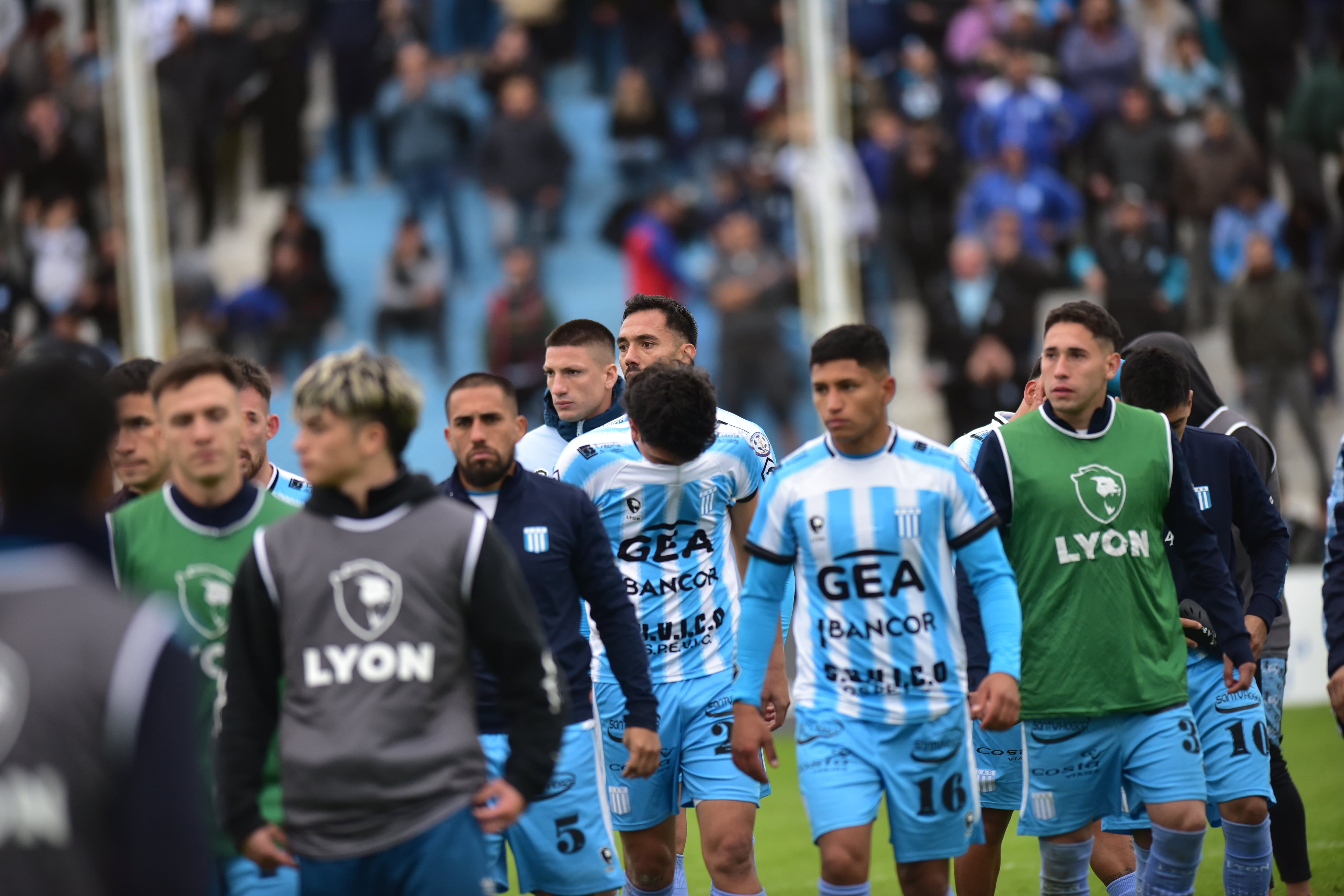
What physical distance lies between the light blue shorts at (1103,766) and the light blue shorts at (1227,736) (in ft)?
0.96

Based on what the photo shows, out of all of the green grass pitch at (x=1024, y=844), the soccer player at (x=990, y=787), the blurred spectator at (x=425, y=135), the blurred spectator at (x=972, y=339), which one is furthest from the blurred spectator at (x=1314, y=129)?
the soccer player at (x=990, y=787)

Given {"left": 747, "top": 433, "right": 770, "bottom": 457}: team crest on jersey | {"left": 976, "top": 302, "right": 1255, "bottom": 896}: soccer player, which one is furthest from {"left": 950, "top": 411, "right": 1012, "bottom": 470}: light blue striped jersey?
{"left": 976, "top": 302, "right": 1255, "bottom": 896}: soccer player

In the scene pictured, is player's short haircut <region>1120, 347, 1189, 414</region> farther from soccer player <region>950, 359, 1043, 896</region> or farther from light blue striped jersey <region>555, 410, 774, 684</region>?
light blue striped jersey <region>555, 410, 774, 684</region>

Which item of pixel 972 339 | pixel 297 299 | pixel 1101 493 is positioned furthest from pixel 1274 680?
pixel 297 299

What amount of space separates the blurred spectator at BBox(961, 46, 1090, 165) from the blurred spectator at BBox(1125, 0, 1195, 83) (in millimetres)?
1097

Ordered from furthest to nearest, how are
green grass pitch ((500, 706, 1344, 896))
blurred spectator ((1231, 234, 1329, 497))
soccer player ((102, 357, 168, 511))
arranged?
1. blurred spectator ((1231, 234, 1329, 497))
2. green grass pitch ((500, 706, 1344, 896))
3. soccer player ((102, 357, 168, 511))

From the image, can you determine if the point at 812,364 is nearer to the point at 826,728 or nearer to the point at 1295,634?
the point at 826,728

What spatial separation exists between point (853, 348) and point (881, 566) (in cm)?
71

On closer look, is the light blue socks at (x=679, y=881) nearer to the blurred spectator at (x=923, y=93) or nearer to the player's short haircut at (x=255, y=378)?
the player's short haircut at (x=255, y=378)

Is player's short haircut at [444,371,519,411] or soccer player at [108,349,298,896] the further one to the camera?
player's short haircut at [444,371,519,411]

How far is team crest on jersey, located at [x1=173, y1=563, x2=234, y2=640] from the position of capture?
4.44 metres

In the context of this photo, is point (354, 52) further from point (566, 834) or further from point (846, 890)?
point (846, 890)

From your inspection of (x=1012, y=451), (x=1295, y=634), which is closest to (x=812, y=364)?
(x=1012, y=451)

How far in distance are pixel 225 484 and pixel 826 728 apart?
204 centimetres
